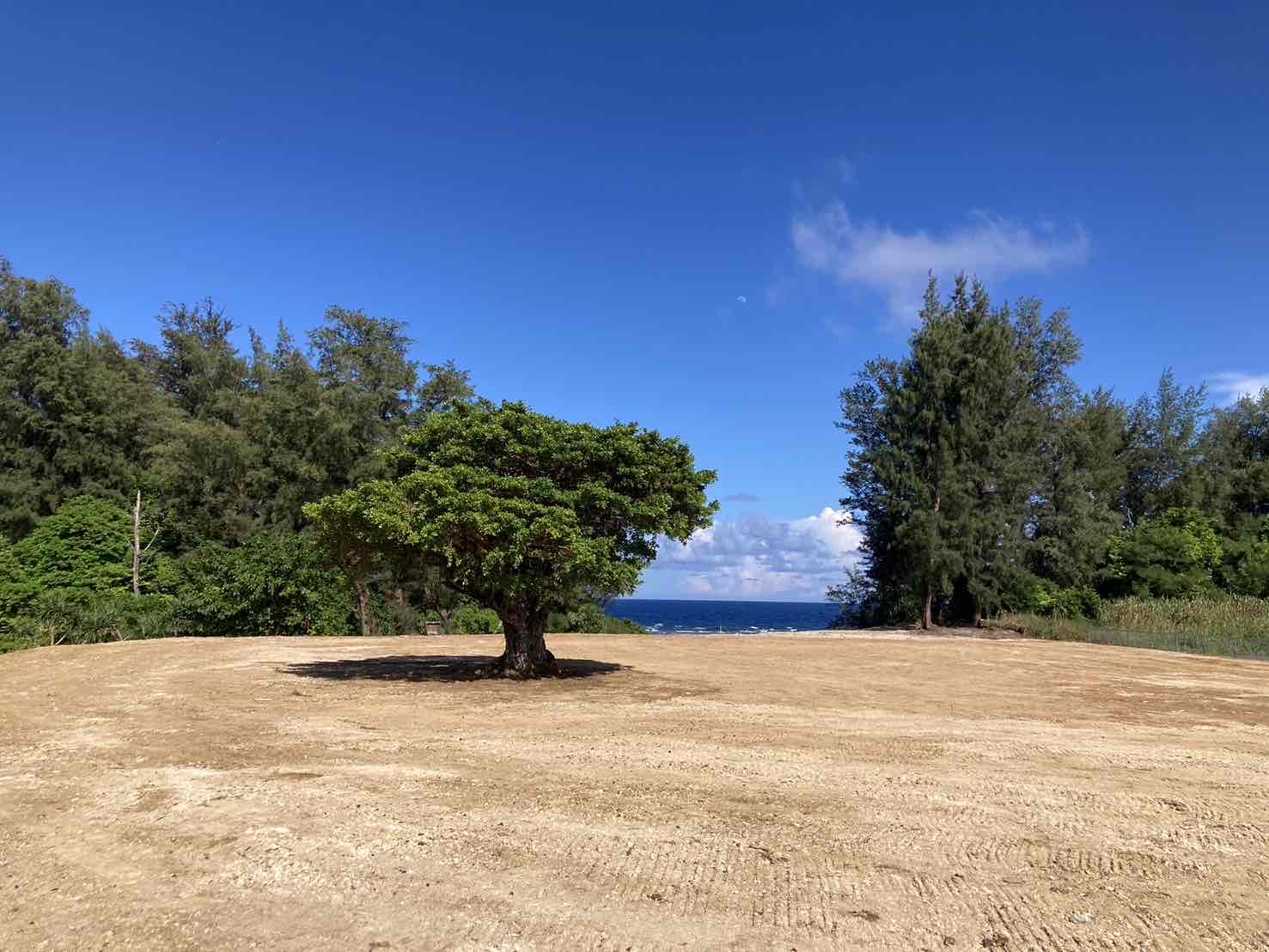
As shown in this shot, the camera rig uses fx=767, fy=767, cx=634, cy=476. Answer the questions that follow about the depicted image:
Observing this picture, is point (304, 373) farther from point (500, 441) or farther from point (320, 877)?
point (320, 877)

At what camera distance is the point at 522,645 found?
14.5 meters

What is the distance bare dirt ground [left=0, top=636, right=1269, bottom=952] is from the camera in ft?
13.0

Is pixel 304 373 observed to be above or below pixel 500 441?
above

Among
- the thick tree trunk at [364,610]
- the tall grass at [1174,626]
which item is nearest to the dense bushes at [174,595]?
the thick tree trunk at [364,610]

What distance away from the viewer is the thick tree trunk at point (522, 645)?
14422 mm

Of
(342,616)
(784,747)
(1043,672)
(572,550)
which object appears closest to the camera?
(784,747)

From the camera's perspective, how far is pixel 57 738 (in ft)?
28.5

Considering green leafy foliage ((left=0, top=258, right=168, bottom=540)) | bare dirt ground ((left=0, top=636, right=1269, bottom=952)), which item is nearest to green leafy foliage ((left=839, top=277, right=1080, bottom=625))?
bare dirt ground ((left=0, top=636, right=1269, bottom=952))

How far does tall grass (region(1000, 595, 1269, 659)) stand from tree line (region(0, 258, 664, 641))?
18.7 metres

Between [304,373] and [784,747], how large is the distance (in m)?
30.7

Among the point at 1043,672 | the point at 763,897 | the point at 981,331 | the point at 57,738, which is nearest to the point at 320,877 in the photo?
the point at 763,897

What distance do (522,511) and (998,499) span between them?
92.1 feet

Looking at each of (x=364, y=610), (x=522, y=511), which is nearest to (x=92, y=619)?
(x=364, y=610)

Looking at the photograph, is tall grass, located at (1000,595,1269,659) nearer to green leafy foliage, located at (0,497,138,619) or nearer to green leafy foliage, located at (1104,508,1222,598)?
green leafy foliage, located at (1104,508,1222,598)
